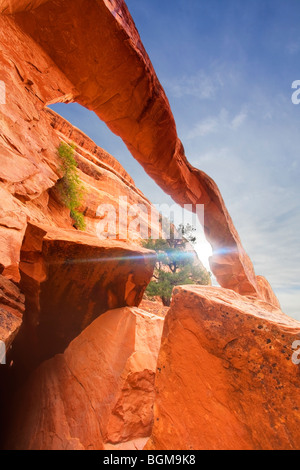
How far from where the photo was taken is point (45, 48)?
20.5 feet

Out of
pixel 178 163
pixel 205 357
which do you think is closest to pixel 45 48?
pixel 178 163

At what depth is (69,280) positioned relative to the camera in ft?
13.9

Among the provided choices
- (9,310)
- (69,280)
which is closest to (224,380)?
(9,310)

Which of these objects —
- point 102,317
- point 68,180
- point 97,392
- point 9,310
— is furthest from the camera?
point 68,180

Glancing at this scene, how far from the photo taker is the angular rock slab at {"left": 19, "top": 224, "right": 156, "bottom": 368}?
12.4ft

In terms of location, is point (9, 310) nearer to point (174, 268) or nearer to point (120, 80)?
point (120, 80)

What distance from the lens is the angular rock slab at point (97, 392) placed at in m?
3.19

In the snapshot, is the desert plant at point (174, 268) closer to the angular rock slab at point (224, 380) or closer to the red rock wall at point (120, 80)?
the red rock wall at point (120, 80)

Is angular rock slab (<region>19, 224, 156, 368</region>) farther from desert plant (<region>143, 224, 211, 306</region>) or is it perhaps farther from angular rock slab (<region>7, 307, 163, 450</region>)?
desert plant (<region>143, 224, 211, 306</region>)

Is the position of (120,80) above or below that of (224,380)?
above

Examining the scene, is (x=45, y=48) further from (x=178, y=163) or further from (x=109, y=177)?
(x=109, y=177)

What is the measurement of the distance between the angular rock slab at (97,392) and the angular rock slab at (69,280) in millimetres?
358

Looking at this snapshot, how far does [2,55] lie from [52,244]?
218 inches

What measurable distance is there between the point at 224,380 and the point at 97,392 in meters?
2.87
